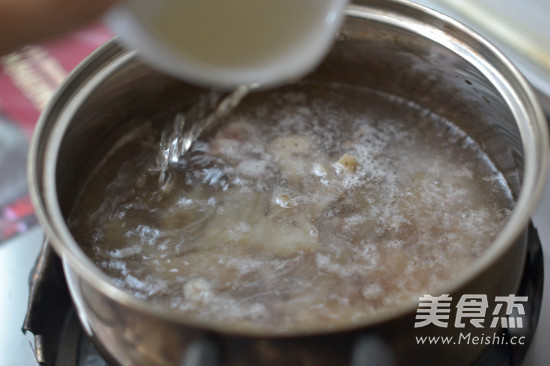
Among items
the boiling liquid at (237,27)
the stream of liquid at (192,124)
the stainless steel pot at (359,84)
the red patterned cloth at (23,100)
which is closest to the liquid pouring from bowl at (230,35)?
the boiling liquid at (237,27)

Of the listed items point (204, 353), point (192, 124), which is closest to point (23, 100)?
point (192, 124)

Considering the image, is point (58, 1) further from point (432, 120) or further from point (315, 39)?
point (432, 120)

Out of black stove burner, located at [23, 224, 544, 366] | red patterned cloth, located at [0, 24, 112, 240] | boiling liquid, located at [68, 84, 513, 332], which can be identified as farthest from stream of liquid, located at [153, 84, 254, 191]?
red patterned cloth, located at [0, 24, 112, 240]

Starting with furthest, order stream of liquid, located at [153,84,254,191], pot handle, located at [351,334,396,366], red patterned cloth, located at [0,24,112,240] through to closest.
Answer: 1. red patterned cloth, located at [0,24,112,240]
2. stream of liquid, located at [153,84,254,191]
3. pot handle, located at [351,334,396,366]

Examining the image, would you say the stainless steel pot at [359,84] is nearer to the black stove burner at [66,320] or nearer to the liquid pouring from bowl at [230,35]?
the black stove burner at [66,320]

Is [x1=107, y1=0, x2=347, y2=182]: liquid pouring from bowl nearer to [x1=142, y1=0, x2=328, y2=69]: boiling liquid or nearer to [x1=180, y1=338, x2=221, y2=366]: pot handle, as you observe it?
[x1=142, y1=0, x2=328, y2=69]: boiling liquid

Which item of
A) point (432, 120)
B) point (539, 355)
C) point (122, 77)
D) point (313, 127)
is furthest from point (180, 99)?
point (539, 355)

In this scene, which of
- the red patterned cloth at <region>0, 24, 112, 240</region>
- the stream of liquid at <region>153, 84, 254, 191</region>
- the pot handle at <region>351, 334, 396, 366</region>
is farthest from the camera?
the red patterned cloth at <region>0, 24, 112, 240</region>
